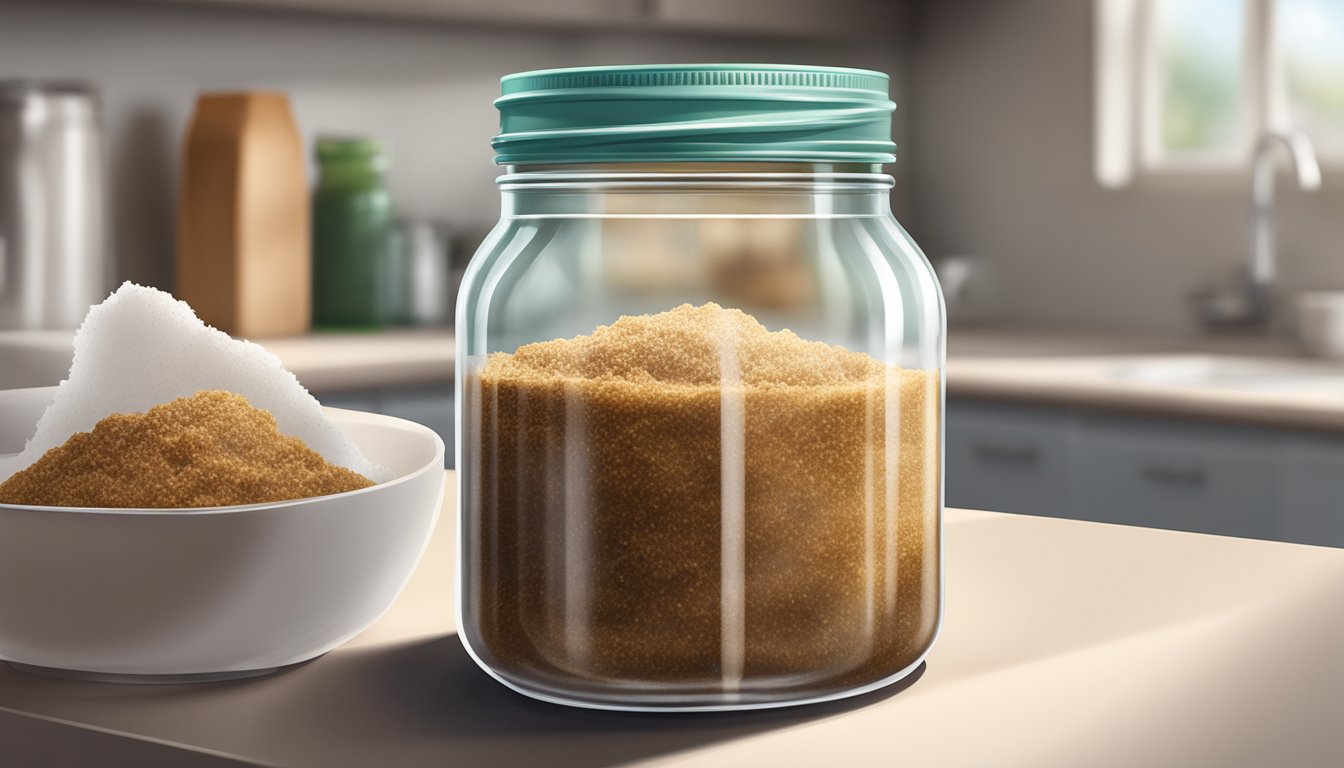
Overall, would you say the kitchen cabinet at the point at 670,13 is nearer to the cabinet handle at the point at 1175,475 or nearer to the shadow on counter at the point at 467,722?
the cabinet handle at the point at 1175,475

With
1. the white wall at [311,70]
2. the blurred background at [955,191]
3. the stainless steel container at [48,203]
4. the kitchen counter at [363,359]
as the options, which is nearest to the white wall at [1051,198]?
the blurred background at [955,191]

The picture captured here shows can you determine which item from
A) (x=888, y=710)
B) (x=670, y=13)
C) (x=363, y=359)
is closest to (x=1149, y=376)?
(x=670, y=13)

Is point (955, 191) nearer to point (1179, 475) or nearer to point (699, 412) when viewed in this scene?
point (1179, 475)

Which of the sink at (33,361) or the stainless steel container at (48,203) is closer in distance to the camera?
the sink at (33,361)

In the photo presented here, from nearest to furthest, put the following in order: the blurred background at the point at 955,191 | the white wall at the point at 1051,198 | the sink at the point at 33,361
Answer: the sink at the point at 33,361 < the blurred background at the point at 955,191 < the white wall at the point at 1051,198

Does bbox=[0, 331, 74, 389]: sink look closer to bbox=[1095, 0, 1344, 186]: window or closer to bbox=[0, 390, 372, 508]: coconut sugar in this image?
bbox=[0, 390, 372, 508]: coconut sugar

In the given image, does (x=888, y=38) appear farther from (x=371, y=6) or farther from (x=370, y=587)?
(x=370, y=587)

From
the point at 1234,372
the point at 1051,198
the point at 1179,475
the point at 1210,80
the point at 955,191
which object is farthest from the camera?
the point at 955,191
